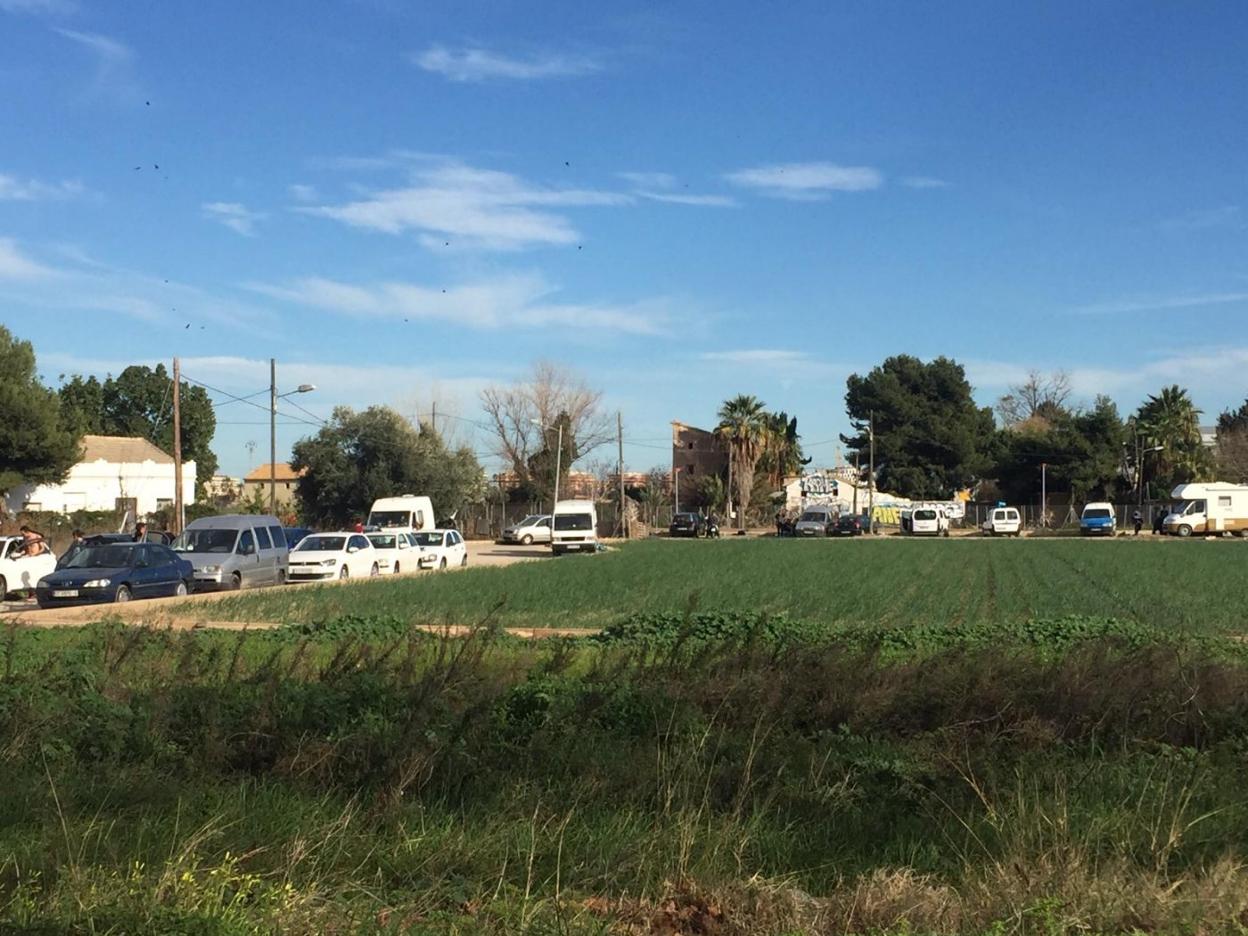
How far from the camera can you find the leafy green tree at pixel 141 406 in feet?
330

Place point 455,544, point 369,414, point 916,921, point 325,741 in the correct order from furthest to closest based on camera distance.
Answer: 1. point 369,414
2. point 455,544
3. point 325,741
4. point 916,921

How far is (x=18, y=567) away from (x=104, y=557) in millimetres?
3349

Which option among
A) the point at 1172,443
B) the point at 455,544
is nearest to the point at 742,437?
the point at 1172,443

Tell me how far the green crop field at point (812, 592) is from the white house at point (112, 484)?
33.4 metres

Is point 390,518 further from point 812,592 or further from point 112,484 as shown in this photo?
point 112,484

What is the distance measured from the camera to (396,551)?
131 ft

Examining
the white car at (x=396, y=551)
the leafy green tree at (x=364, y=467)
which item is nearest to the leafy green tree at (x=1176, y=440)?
the leafy green tree at (x=364, y=467)

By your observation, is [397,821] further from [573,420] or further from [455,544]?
[573,420]

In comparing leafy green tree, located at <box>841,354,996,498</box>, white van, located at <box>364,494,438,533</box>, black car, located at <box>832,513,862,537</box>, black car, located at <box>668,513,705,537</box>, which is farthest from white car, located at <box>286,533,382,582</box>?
leafy green tree, located at <box>841,354,996,498</box>

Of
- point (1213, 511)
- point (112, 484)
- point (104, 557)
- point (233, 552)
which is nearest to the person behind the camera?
point (104, 557)

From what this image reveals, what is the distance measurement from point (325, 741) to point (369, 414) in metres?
65.2

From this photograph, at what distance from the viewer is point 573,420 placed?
298ft

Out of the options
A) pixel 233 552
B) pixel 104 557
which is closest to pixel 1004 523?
pixel 233 552

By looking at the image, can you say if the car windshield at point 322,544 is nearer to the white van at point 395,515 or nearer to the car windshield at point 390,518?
the white van at point 395,515
